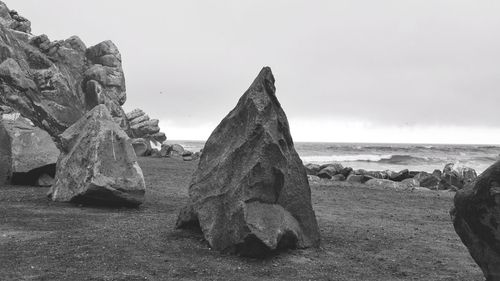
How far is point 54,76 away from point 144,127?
21318mm

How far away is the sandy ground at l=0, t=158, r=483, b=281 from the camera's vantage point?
24.1 feet

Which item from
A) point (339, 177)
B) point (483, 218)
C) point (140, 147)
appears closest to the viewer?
point (483, 218)

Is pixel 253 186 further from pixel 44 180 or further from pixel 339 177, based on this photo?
pixel 339 177

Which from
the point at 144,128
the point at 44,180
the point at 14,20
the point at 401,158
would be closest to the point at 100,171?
the point at 44,180

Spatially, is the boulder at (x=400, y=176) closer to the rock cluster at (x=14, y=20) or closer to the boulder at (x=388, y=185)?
the boulder at (x=388, y=185)

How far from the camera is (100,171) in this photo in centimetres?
1254

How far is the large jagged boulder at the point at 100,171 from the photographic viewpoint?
12.5 metres

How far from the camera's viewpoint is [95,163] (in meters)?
12.7

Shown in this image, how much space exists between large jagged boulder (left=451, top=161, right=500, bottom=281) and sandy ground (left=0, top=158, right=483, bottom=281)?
2.01 metres

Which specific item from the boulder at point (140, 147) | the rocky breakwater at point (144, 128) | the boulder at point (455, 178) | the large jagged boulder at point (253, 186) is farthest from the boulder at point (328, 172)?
the rocky breakwater at point (144, 128)

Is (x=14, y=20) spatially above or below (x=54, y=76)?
above

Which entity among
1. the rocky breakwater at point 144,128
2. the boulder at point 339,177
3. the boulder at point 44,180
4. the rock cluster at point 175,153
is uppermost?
the rocky breakwater at point 144,128

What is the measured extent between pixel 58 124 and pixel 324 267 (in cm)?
4548

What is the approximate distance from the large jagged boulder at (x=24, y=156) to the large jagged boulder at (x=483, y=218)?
1348 centimetres
